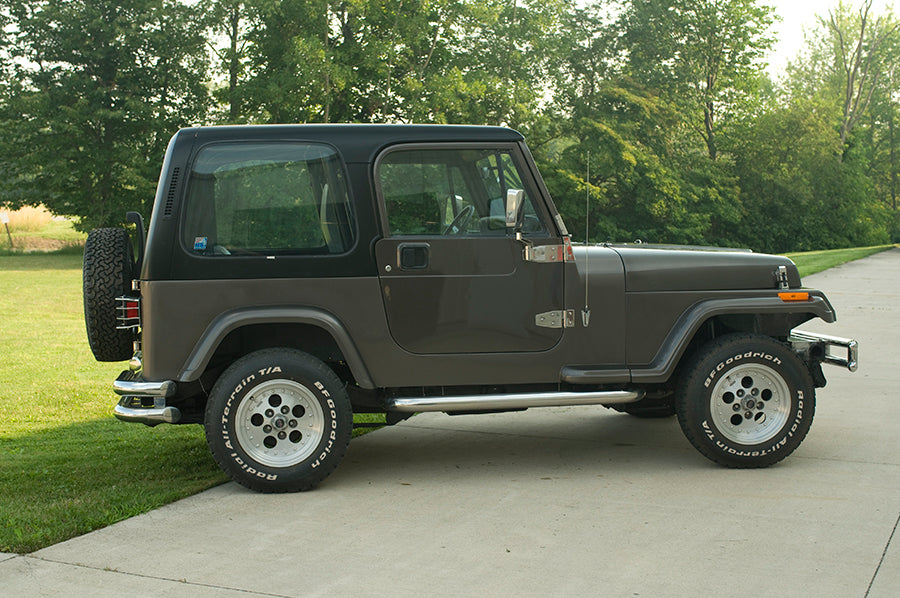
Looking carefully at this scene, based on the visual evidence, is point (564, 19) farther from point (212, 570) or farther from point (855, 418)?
point (212, 570)

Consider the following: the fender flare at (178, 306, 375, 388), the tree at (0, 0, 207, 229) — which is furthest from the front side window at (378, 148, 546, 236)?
the tree at (0, 0, 207, 229)

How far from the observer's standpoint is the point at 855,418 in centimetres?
761

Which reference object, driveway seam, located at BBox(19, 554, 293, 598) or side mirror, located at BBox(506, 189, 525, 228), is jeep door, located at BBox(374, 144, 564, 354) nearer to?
side mirror, located at BBox(506, 189, 525, 228)

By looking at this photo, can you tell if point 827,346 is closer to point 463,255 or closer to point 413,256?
point 463,255

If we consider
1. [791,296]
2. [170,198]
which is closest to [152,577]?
[170,198]

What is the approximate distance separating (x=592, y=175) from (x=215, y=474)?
4776 centimetres

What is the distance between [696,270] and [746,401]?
2.84ft

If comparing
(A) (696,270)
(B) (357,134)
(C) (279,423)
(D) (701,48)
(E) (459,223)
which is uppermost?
(D) (701,48)

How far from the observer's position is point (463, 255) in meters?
5.81

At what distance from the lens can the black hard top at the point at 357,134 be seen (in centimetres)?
572

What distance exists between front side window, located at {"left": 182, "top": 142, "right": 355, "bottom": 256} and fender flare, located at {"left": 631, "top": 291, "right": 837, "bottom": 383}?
79.1 inches

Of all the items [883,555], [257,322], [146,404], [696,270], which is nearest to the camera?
[883,555]

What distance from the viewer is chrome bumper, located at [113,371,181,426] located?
5586mm

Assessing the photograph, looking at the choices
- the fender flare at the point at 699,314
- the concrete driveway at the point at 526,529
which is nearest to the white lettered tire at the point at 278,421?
the concrete driveway at the point at 526,529
